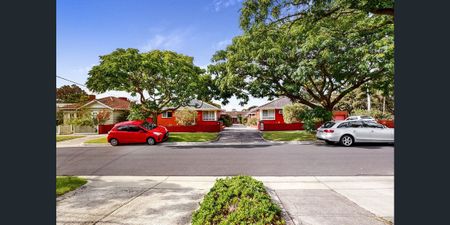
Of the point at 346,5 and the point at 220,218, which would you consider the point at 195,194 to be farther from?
the point at 346,5

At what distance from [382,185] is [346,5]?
16.1 feet

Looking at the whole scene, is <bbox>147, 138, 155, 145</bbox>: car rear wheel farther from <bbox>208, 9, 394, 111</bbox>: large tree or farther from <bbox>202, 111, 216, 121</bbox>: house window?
<bbox>202, 111, 216, 121</bbox>: house window

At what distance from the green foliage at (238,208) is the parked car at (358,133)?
453 inches

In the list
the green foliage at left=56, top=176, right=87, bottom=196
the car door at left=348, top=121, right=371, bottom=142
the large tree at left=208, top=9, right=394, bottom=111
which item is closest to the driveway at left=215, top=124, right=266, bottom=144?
the large tree at left=208, top=9, right=394, bottom=111

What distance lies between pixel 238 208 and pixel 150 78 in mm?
16567

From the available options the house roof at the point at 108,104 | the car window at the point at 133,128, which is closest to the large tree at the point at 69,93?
the house roof at the point at 108,104

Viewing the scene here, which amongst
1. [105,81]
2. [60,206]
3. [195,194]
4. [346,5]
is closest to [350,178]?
[195,194]

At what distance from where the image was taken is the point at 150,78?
61.3ft

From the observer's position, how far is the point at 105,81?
17.0 meters

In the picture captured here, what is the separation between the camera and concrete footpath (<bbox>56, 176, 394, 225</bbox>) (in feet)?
14.4

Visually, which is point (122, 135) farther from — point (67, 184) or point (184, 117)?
point (184, 117)

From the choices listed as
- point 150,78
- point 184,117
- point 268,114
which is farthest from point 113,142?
point 268,114

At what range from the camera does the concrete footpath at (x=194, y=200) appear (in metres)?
4.39

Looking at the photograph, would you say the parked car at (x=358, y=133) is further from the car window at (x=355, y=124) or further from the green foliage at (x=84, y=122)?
the green foliage at (x=84, y=122)
